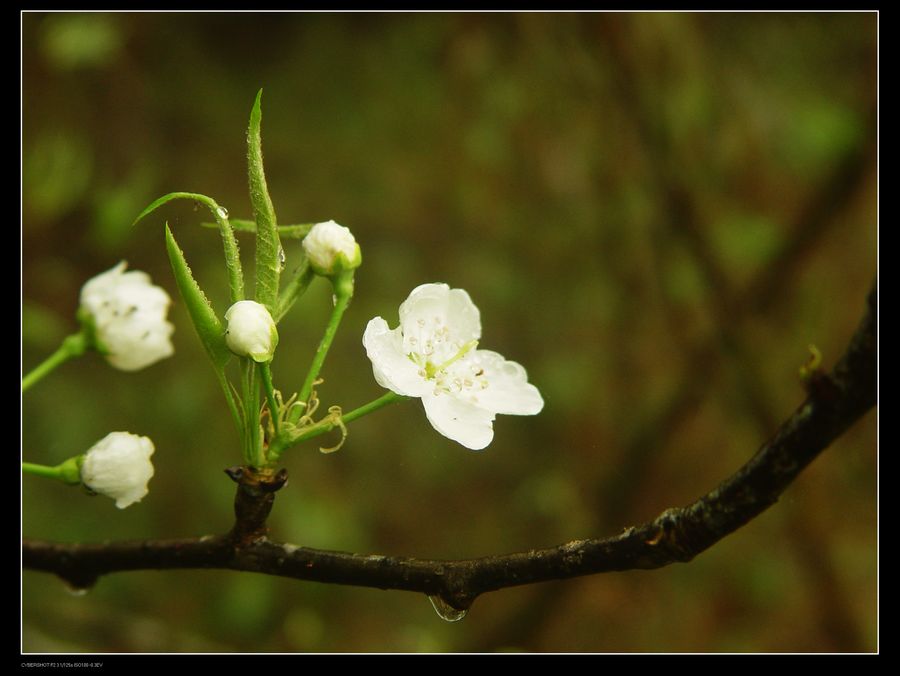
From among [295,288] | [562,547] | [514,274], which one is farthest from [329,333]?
[514,274]

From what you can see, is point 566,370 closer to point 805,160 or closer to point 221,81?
point 805,160

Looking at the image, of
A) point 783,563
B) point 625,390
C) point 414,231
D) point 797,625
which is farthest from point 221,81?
point 797,625

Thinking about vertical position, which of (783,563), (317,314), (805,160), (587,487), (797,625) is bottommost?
(797,625)

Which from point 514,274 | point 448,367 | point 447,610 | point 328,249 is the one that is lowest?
point 514,274

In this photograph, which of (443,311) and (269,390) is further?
(443,311)

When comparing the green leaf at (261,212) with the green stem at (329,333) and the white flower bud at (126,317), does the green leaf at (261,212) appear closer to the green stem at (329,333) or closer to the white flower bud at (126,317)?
the green stem at (329,333)

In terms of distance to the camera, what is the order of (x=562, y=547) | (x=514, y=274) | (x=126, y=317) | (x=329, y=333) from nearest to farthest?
(x=562, y=547) < (x=329, y=333) < (x=126, y=317) < (x=514, y=274)

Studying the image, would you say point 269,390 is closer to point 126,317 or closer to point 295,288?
point 295,288
